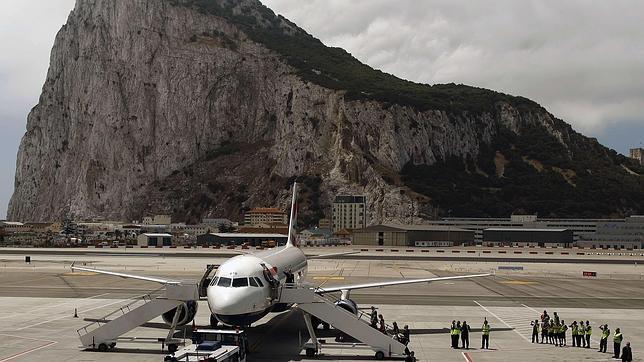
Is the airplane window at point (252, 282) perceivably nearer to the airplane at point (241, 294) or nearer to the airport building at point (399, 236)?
the airplane at point (241, 294)

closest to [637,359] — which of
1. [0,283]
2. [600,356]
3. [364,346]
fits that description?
[600,356]

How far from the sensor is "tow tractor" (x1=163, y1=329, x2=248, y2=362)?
26.1 meters

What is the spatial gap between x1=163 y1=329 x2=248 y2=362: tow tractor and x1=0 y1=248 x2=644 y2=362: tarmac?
87.8 inches

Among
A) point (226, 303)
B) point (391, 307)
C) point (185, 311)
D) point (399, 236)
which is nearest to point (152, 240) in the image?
point (399, 236)

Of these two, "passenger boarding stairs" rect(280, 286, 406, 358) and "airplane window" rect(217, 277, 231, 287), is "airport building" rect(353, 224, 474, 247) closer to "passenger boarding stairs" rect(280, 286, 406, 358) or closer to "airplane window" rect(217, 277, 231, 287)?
"passenger boarding stairs" rect(280, 286, 406, 358)

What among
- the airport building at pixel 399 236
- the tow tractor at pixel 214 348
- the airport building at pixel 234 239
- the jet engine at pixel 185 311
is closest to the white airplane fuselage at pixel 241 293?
the tow tractor at pixel 214 348

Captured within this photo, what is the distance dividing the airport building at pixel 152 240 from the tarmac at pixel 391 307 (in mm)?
77232

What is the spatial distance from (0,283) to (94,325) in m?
31.7

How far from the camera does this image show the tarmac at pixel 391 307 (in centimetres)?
3291

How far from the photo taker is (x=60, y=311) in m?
47.0

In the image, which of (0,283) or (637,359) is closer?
(637,359)

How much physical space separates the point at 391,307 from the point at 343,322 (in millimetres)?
18636

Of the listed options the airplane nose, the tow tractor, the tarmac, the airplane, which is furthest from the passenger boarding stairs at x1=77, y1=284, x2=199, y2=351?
the tow tractor

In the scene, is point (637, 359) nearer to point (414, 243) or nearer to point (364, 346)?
point (364, 346)
